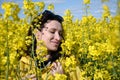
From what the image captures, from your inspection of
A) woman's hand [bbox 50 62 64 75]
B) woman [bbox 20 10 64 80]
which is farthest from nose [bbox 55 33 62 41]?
woman's hand [bbox 50 62 64 75]

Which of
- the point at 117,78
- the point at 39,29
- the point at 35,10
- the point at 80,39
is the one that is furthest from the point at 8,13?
the point at 80,39

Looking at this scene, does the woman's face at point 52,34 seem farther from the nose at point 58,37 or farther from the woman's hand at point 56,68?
the woman's hand at point 56,68

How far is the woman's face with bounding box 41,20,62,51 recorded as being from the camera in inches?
128

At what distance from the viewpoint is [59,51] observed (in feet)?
11.4

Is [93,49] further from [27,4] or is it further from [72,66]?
[27,4]

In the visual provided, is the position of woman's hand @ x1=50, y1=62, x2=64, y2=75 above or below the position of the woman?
below

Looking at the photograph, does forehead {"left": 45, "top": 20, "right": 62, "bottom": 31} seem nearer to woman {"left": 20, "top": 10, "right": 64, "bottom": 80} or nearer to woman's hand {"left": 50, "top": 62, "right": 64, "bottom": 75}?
woman {"left": 20, "top": 10, "right": 64, "bottom": 80}

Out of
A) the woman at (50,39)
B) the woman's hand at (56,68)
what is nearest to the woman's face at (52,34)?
the woman at (50,39)

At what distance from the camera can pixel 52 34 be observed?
11.0 feet

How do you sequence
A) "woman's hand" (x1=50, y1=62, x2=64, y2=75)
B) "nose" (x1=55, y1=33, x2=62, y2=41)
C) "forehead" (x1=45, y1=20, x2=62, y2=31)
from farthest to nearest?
"forehead" (x1=45, y1=20, x2=62, y2=31) → "nose" (x1=55, y1=33, x2=62, y2=41) → "woman's hand" (x1=50, y1=62, x2=64, y2=75)

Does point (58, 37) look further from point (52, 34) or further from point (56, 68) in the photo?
point (56, 68)

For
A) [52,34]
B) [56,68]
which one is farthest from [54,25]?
[56,68]

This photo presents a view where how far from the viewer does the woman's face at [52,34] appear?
326 centimetres

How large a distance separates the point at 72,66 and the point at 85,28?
156 inches
